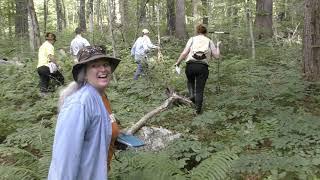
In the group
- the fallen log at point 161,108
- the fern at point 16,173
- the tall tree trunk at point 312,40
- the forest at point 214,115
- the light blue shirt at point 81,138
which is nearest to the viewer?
the light blue shirt at point 81,138

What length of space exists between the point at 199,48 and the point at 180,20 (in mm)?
9492

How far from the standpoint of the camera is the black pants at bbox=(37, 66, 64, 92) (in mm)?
10984

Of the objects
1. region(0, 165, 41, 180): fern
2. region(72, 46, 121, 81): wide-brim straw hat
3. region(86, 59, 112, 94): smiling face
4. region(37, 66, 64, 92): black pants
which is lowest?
region(0, 165, 41, 180): fern

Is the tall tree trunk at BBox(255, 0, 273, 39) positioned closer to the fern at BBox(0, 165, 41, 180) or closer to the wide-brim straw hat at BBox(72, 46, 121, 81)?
the fern at BBox(0, 165, 41, 180)

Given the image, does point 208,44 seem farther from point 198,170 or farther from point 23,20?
point 23,20

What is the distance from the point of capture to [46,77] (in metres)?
11.1

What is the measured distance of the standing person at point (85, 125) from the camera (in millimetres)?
2568

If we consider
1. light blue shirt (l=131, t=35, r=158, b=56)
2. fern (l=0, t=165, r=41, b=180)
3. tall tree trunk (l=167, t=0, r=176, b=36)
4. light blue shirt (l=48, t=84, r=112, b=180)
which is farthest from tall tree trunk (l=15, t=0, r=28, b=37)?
light blue shirt (l=48, t=84, r=112, b=180)

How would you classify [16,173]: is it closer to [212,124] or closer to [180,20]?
[212,124]

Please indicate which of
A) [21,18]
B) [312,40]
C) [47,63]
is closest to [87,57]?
[312,40]

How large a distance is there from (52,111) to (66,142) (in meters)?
6.99

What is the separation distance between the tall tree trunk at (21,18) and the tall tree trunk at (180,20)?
9513mm

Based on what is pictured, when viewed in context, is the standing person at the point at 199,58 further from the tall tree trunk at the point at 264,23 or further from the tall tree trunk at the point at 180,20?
the tall tree trunk at the point at 180,20

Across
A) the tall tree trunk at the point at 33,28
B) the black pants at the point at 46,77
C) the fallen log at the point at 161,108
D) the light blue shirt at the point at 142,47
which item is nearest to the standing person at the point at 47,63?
the black pants at the point at 46,77
